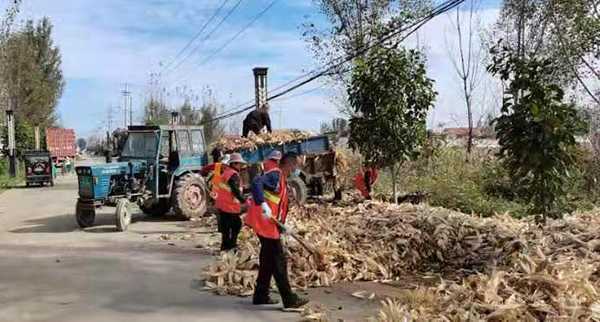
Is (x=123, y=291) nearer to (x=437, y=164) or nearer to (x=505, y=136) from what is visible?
(x=505, y=136)

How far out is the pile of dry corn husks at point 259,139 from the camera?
1766cm

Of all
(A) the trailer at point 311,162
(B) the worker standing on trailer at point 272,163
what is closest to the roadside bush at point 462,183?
(A) the trailer at point 311,162

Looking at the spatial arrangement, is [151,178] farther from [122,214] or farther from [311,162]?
[311,162]

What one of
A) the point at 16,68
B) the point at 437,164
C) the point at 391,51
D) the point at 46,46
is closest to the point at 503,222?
the point at 391,51

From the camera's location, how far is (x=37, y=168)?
1390 inches

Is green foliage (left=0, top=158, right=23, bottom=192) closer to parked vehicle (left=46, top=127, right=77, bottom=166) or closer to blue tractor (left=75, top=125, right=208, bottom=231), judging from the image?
parked vehicle (left=46, top=127, right=77, bottom=166)

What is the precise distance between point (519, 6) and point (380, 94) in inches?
574

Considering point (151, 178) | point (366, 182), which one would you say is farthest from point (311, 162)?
point (151, 178)

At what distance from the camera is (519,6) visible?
26797 millimetres

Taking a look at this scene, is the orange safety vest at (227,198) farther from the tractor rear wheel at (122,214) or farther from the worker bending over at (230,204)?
the tractor rear wheel at (122,214)

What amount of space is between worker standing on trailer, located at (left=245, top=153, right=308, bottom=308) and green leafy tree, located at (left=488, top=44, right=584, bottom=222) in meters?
3.82

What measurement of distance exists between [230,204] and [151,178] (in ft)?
20.4

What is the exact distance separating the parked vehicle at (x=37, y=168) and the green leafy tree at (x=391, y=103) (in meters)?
24.9

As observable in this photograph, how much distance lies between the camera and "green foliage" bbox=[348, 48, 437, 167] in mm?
14766
